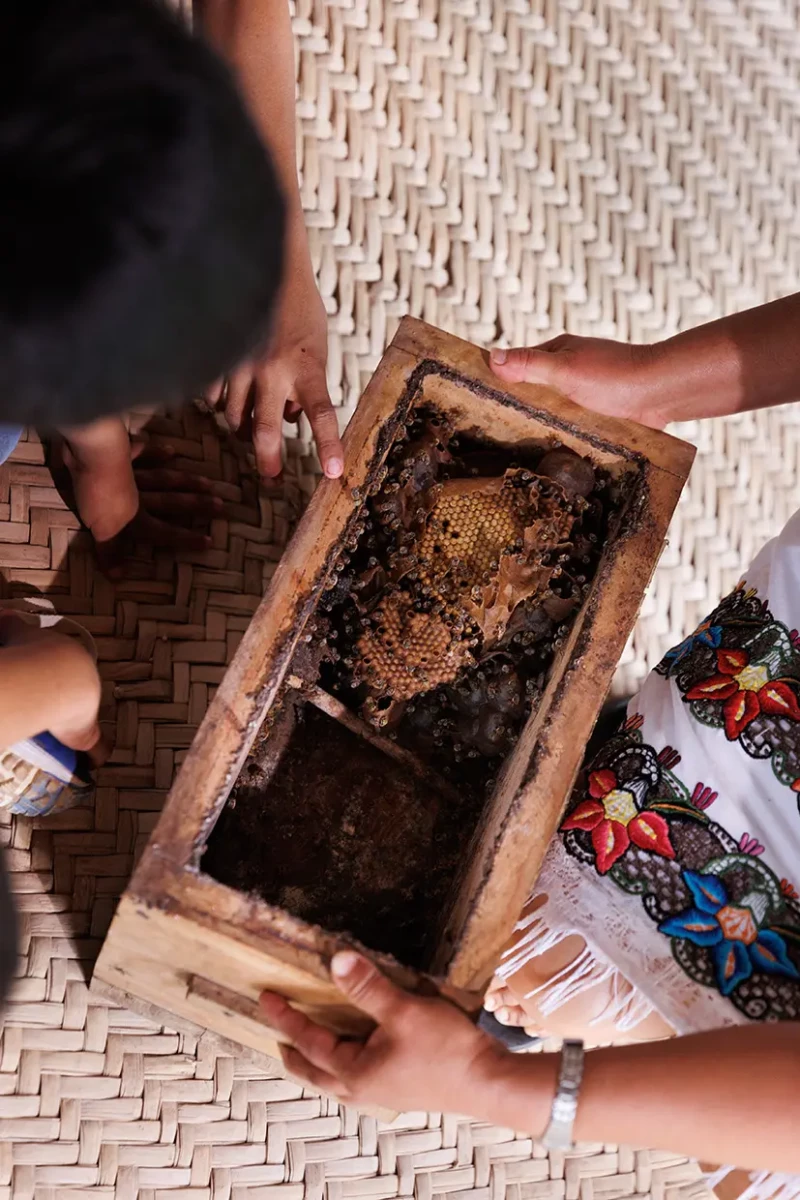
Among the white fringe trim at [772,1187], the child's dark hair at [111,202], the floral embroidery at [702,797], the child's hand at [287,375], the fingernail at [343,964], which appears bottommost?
the white fringe trim at [772,1187]

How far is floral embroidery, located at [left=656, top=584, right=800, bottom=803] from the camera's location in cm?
74

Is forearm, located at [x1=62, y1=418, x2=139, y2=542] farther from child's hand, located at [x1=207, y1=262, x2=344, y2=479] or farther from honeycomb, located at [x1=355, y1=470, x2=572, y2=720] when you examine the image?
honeycomb, located at [x1=355, y1=470, x2=572, y2=720]

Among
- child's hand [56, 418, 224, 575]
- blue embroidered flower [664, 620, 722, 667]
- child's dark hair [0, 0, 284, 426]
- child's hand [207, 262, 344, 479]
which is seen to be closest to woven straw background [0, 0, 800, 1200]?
child's hand [56, 418, 224, 575]

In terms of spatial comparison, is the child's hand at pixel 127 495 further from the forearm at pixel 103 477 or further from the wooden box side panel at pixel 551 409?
the wooden box side panel at pixel 551 409

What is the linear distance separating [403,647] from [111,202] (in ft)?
1.35

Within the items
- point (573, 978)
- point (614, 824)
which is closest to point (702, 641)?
point (614, 824)

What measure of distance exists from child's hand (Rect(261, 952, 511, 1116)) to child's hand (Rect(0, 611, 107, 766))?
0.81 ft

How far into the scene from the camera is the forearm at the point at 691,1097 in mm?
585

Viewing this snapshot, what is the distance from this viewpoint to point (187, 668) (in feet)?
3.03

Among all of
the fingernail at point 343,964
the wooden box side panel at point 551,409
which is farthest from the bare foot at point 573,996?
the wooden box side panel at point 551,409

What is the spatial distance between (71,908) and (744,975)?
0.51 meters

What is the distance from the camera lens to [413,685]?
75 cm

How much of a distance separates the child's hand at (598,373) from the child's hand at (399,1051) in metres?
0.42

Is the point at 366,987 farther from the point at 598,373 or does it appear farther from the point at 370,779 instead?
the point at 598,373
